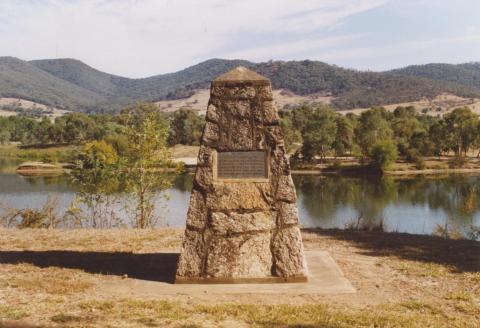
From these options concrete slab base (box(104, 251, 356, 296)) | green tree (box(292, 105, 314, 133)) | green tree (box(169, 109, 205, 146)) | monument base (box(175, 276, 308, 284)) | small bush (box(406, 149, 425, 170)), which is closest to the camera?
concrete slab base (box(104, 251, 356, 296))

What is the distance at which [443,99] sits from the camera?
446 ft

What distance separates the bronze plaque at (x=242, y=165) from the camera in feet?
23.0

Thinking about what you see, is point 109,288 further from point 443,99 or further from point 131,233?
point 443,99

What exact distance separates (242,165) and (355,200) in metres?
27.5

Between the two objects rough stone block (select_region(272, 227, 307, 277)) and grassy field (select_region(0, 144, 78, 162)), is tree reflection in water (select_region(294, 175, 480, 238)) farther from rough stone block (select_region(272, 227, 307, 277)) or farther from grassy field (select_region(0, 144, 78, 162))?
grassy field (select_region(0, 144, 78, 162))

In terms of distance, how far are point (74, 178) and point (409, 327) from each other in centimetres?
1367

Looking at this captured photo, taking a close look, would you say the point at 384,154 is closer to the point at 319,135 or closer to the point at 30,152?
the point at 319,135

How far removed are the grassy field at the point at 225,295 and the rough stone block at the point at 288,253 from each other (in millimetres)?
600

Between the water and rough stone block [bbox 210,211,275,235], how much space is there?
6505 mm

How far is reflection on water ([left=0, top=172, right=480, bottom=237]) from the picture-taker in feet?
73.4

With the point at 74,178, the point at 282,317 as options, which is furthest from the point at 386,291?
the point at 74,178

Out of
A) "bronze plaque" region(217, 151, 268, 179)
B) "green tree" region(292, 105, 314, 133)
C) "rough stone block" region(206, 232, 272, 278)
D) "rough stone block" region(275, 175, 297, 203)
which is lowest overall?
"rough stone block" region(206, 232, 272, 278)

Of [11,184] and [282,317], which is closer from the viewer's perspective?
[282,317]

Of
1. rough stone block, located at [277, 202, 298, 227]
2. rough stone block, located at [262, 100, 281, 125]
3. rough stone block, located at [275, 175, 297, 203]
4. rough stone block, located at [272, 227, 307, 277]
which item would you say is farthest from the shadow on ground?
rough stone block, located at [262, 100, 281, 125]
